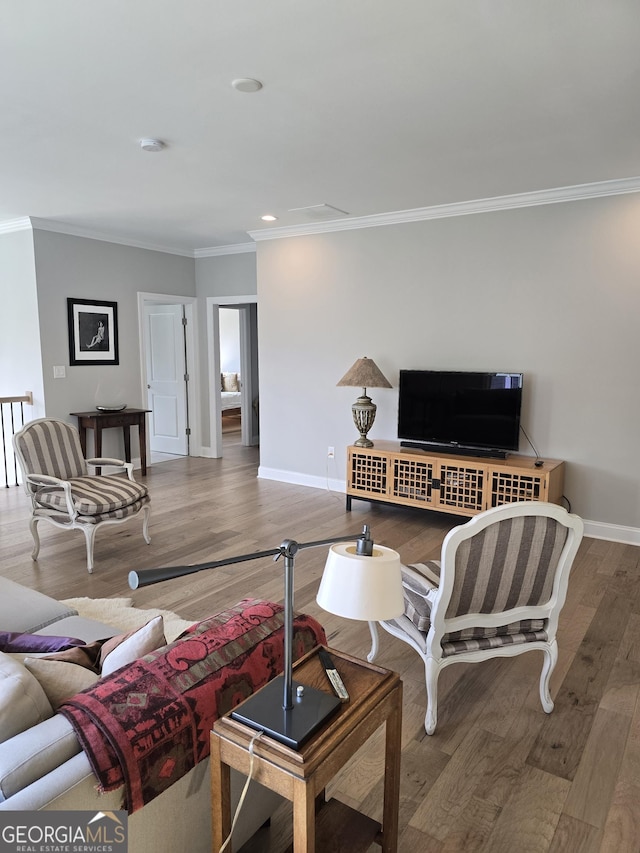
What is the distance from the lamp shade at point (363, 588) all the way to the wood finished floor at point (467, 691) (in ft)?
3.02

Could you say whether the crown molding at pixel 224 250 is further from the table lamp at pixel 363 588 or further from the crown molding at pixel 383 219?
the table lamp at pixel 363 588

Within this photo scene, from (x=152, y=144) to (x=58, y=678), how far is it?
292 cm

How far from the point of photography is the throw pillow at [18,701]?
3.76 feet

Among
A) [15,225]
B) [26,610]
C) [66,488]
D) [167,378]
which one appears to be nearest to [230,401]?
[167,378]

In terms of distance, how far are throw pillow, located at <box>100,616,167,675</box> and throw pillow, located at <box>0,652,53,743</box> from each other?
7.9 inches

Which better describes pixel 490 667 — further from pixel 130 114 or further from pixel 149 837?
pixel 130 114

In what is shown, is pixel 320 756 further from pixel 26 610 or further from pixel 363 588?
pixel 26 610

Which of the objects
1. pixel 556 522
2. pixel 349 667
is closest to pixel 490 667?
pixel 556 522

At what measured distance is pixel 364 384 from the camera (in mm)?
4953

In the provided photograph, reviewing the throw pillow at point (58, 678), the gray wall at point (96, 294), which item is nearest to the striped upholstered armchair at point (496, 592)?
the throw pillow at point (58, 678)

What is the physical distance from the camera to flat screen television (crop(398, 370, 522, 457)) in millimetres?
4555

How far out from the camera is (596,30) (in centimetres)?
217

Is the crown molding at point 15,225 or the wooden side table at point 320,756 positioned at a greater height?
the crown molding at point 15,225

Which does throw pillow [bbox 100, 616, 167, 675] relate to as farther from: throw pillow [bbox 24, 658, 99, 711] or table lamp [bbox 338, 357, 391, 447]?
table lamp [bbox 338, 357, 391, 447]
